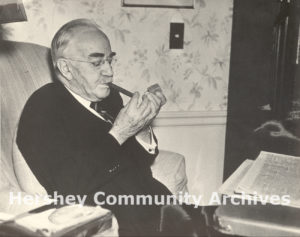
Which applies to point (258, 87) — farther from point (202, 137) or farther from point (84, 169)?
point (84, 169)

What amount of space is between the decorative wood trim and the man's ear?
304 mm

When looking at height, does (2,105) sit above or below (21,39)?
below

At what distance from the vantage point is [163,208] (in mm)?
1101

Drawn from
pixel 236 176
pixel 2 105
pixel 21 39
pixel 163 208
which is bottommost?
pixel 163 208

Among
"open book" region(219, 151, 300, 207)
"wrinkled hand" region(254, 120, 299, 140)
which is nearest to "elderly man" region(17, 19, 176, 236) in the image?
"open book" region(219, 151, 300, 207)

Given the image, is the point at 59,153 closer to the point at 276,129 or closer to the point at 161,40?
the point at 161,40

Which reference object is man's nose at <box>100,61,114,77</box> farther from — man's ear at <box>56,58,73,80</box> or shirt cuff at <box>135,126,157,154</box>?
shirt cuff at <box>135,126,157,154</box>

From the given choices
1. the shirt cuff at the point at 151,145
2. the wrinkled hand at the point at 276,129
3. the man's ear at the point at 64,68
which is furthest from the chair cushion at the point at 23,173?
the wrinkled hand at the point at 276,129

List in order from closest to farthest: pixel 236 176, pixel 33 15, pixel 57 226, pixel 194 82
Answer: pixel 57 226 → pixel 236 176 → pixel 33 15 → pixel 194 82

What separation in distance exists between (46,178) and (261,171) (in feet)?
1.79

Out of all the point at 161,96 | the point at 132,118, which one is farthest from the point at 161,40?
the point at 132,118

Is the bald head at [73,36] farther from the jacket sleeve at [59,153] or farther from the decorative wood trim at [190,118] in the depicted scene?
the decorative wood trim at [190,118]

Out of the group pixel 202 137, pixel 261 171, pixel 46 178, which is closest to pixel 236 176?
pixel 261 171

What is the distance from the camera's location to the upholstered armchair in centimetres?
106
